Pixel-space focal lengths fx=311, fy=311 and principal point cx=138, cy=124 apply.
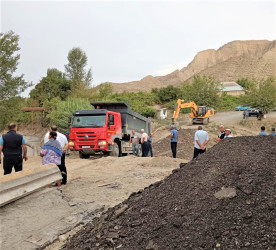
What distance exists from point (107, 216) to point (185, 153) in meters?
16.5

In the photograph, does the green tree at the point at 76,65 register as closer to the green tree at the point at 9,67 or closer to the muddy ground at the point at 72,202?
the green tree at the point at 9,67

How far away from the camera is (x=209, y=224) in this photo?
370 centimetres

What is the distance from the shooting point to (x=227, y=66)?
119562mm

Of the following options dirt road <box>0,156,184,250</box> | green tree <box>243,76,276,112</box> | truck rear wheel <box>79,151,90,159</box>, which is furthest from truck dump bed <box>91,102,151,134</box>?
green tree <box>243,76,276,112</box>

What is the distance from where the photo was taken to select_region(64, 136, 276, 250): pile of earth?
11.3ft

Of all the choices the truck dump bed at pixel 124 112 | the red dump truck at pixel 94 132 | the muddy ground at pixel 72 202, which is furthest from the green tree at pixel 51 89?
the muddy ground at pixel 72 202

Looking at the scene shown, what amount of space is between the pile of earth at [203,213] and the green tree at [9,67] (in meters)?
20.2

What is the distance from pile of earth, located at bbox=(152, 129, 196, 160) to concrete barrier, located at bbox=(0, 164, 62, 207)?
47.5 ft

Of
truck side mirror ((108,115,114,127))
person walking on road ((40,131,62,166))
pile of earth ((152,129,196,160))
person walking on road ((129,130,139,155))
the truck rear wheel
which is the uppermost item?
truck side mirror ((108,115,114,127))

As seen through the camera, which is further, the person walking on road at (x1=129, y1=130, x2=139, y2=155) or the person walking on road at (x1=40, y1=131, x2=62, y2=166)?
the person walking on road at (x1=129, y1=130, x2=139, y2=155)

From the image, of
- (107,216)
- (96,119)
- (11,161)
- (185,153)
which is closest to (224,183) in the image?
(107,216)

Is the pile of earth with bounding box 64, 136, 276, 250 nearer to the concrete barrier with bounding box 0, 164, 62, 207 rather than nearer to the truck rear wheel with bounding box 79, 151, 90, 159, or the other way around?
the concrete barrier with bounding box 0, 164, 62, 207

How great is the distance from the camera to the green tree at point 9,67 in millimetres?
22391

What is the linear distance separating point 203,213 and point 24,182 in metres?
3.21
